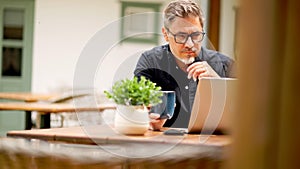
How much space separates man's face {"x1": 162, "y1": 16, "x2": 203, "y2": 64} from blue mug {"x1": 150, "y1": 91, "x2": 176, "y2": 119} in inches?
5.0

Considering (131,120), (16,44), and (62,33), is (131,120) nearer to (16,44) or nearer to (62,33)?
(62,33)

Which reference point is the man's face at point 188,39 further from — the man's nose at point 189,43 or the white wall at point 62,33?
the white wall at point 62,33

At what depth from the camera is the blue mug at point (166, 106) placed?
1986 millimetres

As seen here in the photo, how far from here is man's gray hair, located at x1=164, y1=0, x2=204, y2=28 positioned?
6.31ft

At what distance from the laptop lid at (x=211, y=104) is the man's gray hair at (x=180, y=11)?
0.23m

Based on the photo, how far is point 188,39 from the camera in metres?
1.95

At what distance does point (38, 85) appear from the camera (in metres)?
8.21

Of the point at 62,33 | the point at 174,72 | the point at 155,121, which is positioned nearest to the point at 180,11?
the point at 174,72

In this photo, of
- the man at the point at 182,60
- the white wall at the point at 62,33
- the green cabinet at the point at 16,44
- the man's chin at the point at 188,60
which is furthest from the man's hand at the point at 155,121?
the green cabinet at the point at 16,44

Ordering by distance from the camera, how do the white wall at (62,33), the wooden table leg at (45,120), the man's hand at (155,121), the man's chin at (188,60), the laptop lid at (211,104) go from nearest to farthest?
the laptop lid at (211,104), the man's chin at (188,60), the man's hand at (155,121), the wooden table leg at (45,120), the white wall at (62,33)

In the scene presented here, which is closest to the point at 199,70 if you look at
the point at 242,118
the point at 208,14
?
the point at 242,118

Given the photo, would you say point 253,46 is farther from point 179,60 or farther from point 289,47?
point 179,60

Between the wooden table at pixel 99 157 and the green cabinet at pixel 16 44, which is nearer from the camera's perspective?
the wooden table at pixel 99 157

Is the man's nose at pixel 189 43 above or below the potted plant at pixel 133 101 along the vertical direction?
above
